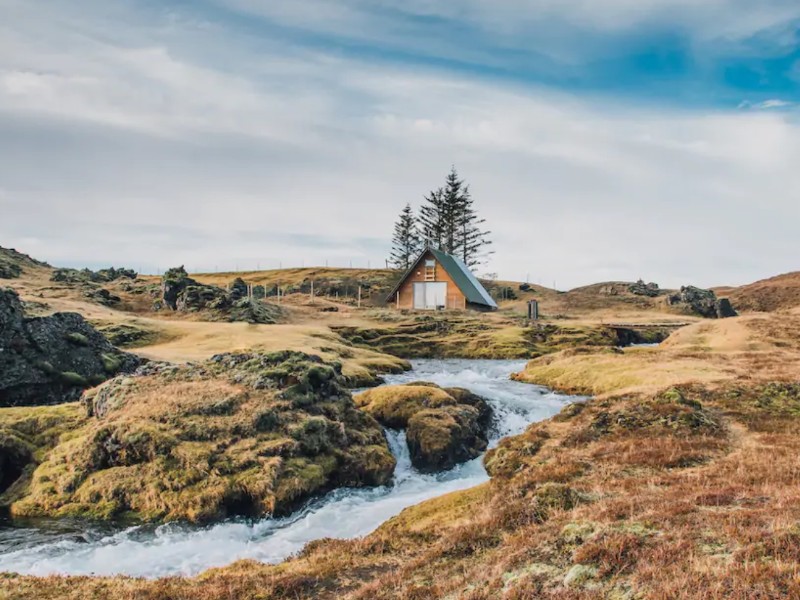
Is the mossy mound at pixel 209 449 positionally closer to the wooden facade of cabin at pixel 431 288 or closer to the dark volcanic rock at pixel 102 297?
the dark volcanic rock at pixel 102 297

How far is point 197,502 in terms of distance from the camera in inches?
728

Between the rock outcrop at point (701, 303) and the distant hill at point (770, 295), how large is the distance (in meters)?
16.6

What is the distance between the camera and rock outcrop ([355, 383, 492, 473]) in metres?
24.8

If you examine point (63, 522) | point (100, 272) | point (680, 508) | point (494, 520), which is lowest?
point (63, 522)

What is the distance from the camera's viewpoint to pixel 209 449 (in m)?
21.1

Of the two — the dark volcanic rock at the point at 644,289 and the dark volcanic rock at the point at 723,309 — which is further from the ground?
the dark volcanic rock at the point at 644,289

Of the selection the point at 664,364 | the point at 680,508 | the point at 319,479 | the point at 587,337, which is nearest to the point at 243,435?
the point at 319,479

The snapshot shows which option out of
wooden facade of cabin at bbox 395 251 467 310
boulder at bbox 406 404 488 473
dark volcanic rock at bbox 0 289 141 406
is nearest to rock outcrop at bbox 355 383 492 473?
boulder at bbox 406 404 488 473

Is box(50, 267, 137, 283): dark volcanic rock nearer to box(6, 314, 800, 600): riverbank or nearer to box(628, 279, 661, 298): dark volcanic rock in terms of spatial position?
box(6, 314, 800, 600): riverbank

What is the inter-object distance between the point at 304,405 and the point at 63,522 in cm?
1002

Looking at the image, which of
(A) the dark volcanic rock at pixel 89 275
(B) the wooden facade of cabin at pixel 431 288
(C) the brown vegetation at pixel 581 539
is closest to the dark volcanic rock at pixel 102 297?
(A) the dark volcanic rock at pixel 89 275

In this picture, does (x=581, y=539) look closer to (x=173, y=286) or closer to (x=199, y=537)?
(x=199, y=537)

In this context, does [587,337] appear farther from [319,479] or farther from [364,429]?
[319,479]

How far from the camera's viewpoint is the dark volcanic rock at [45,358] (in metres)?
29.0
